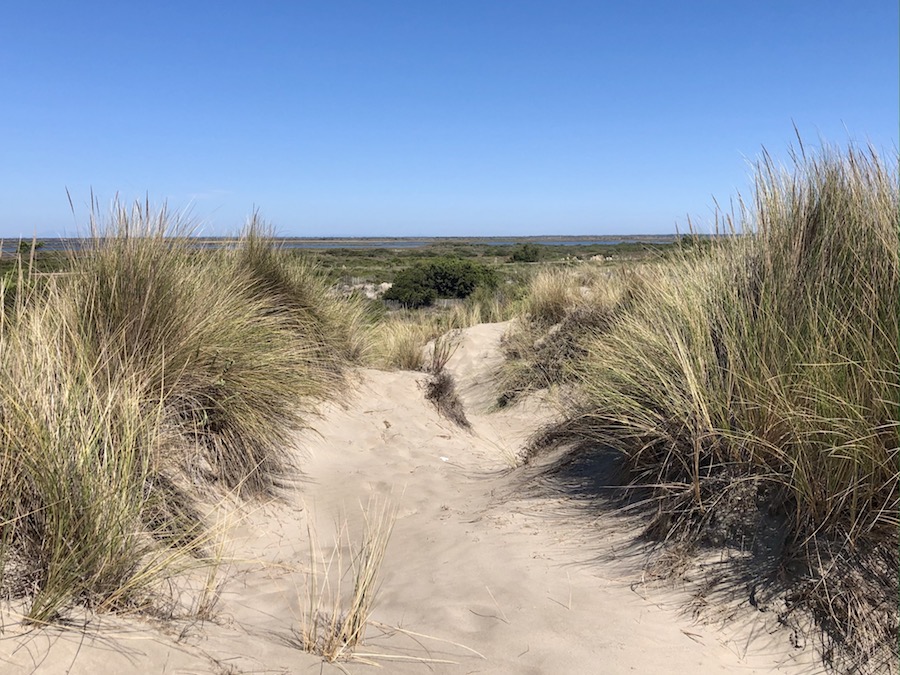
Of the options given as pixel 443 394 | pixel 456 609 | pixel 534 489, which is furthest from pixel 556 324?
pixel 456 609

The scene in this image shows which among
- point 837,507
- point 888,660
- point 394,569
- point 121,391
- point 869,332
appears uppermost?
point 869,332

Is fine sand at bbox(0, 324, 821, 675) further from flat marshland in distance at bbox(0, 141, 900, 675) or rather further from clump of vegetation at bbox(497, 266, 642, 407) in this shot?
clump of vegetation at bbox(497, 266, 642, 407)

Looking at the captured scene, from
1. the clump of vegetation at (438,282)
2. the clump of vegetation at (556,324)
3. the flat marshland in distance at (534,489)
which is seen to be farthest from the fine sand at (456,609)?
the clump of vegetation at (438,282)

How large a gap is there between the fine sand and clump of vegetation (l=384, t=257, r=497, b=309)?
15.6 m

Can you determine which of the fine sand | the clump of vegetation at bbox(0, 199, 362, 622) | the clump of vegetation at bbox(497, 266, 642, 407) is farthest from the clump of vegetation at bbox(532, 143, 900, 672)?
the clump of vegetation at bbox(497, 266, 642, 407)

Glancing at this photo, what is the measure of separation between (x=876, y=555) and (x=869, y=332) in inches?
36.3

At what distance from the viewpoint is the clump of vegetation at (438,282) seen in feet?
67.1

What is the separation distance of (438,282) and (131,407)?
19.1 meters

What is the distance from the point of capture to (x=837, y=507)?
2.56 meters

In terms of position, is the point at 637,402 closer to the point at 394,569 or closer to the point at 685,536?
the point at 685,536

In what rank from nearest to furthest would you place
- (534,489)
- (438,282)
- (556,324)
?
(534,489)
(556,324)
(438,282)

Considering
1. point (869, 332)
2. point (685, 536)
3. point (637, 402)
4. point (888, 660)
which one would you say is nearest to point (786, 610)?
point (888, 660)

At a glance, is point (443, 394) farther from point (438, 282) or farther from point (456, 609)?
point (438, 282)

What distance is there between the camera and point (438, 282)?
2180 centimetres
